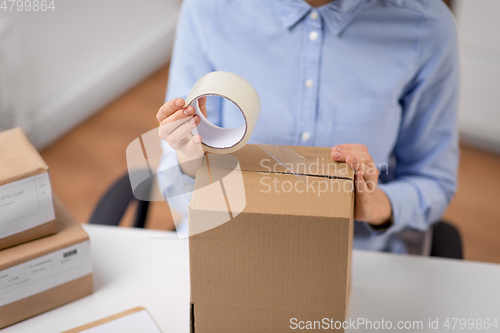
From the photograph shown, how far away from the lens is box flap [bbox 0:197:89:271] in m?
0.74

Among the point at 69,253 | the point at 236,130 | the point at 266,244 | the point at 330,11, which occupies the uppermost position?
the point at 330,11

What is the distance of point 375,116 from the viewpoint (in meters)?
0.94

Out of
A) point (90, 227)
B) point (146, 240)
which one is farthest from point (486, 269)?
point (90, 227)

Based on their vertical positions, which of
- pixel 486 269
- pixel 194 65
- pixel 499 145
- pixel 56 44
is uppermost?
pixel 194 65

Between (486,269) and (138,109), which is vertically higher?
(486,269)

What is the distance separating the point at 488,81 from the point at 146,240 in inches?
72.1

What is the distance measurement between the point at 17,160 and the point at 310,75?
1.73ft

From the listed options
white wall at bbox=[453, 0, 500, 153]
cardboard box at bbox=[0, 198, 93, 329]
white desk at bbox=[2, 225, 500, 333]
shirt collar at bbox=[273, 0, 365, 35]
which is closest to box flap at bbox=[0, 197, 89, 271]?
cardboard box at bbox=[0, 198, 93, 329]

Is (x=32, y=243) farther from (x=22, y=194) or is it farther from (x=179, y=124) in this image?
(x=179, y=124)

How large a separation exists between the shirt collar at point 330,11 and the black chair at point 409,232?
47 centimetres

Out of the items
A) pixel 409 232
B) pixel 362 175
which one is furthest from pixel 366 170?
pixel 409 232

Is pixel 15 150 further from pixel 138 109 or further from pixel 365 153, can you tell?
pixel 138 109

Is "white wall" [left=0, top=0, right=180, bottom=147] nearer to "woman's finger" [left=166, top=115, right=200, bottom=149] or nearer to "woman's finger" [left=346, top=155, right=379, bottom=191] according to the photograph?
"woman's finger" [left=166, top=115, right=200, bottom=149]

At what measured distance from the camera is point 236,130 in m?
0.69
